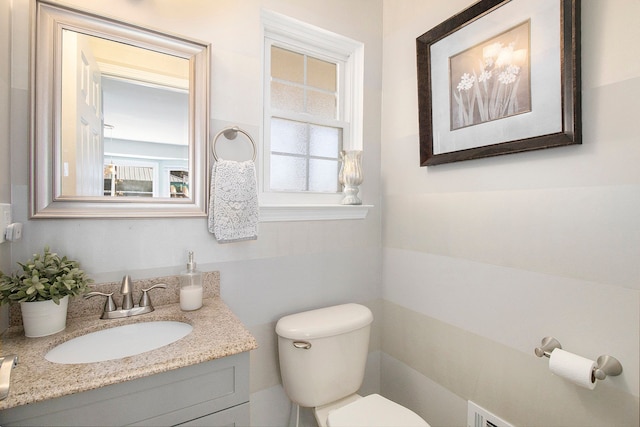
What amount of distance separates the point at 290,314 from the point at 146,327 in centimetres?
65

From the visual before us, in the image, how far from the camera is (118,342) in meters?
1.03

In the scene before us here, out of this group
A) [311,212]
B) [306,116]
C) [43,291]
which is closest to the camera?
[43,291]

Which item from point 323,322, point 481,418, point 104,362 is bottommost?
point 481,418

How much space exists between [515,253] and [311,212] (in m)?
0.91

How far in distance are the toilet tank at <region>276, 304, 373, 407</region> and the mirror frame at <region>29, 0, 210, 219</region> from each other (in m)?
0.67

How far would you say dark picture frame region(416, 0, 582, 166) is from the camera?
99 cm

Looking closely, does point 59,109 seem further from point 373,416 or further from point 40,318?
point 373,416

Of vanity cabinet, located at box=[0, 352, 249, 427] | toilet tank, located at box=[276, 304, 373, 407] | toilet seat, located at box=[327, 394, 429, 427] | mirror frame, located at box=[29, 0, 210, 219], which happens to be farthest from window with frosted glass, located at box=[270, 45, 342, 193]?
toilet seat, located at box=[327, 394, 429, 427]

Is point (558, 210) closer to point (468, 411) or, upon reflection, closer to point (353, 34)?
point (468, 411)

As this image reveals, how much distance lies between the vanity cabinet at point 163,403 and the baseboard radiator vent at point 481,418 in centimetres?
102

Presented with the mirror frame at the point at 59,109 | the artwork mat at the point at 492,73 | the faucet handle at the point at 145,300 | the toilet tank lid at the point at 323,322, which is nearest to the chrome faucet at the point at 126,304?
the faucet handle at the point at 145,300

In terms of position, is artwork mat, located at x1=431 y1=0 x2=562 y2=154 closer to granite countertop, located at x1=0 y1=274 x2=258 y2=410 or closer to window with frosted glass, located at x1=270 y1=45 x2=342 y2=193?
window with frosted glass, located at x1=270 y1=45 x2=342 y2=193

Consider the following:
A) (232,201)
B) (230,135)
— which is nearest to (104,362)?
(232,201)

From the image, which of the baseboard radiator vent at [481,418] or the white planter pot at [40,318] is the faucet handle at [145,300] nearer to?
the white planter pot at [40,318]
